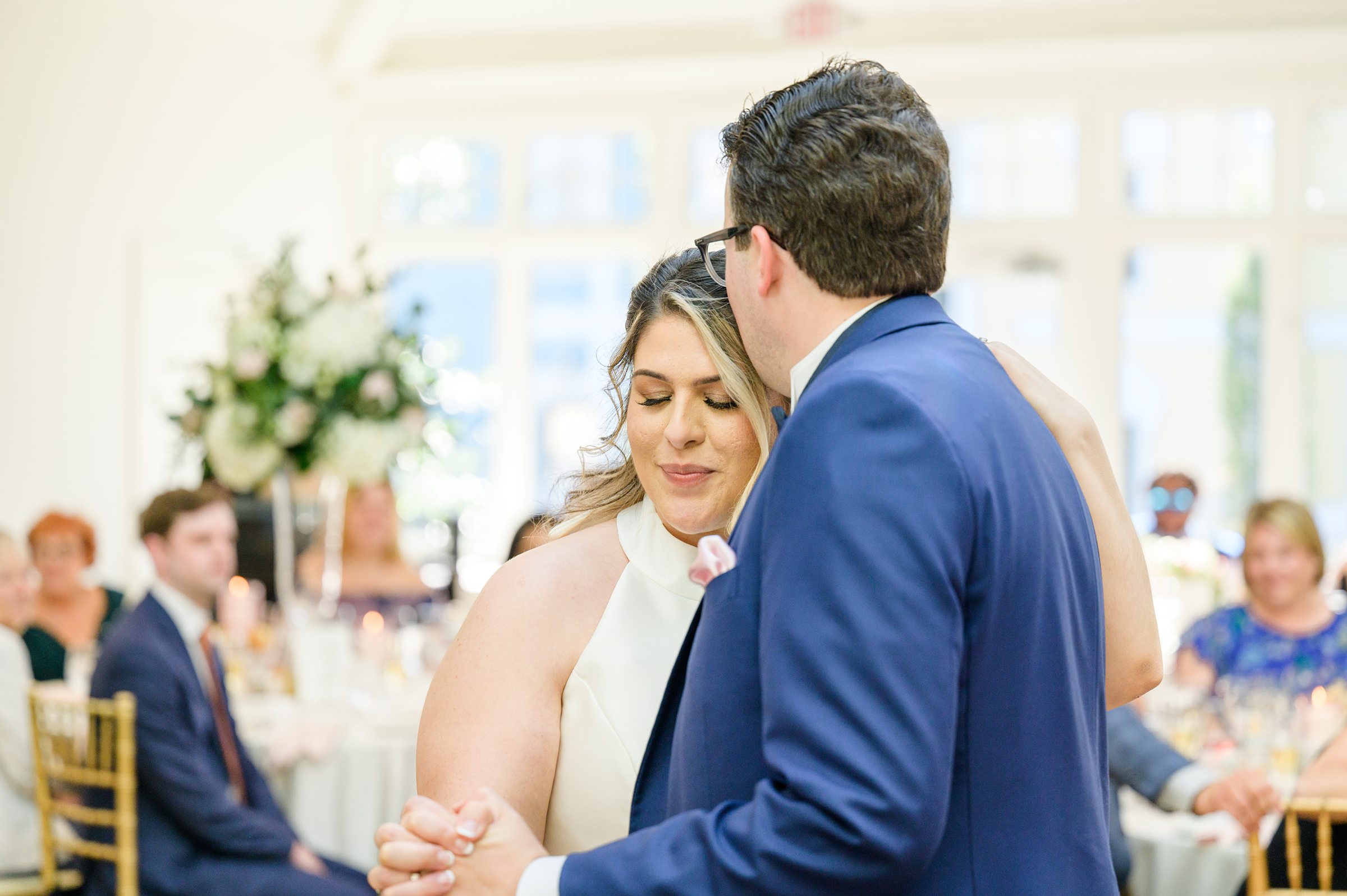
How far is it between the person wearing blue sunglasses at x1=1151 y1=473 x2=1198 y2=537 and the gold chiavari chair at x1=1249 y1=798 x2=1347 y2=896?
11.2ft

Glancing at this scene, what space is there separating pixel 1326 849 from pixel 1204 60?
247 inches

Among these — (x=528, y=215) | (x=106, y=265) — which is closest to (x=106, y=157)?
(x=106, y=265)

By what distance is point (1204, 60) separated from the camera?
7898mm

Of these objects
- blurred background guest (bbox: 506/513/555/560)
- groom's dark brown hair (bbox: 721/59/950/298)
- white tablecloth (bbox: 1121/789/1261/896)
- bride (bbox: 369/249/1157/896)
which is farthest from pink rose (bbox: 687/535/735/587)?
white tablecloth (bbox: 1121/789/1261/896)

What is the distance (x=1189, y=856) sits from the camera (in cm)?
319

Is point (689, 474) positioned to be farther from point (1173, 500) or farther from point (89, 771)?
point (1173, 500)

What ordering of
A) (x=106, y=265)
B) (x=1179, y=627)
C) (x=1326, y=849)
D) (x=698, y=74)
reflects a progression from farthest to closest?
(x=698, y=74) < (x=106, y=265) < (x=1179, y=627) < (x=1326, y=849)

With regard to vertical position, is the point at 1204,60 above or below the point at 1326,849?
above

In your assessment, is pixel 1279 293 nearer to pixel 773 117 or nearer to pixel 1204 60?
pixel 1204 60

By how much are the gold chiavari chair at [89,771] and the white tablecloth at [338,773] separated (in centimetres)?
52

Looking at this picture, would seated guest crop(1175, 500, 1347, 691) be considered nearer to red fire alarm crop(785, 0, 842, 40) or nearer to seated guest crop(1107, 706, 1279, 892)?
seated guest crop(1107, 706, 1279, 892)

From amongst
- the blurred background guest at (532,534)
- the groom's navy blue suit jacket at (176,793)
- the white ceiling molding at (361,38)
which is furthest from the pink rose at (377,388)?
the white ceiling molding at (361,38)

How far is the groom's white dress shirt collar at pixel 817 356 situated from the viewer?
47.7 inches

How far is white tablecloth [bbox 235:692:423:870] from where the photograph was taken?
404 centimetres
